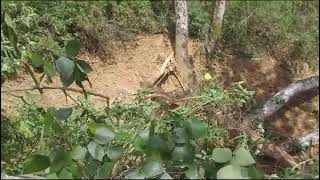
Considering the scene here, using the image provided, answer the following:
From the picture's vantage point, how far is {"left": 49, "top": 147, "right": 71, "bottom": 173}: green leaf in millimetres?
1492

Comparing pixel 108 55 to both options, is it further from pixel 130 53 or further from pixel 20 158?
pixel 20 158

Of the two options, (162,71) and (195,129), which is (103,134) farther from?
(162,71)

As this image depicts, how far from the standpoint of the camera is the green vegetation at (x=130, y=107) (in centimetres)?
162

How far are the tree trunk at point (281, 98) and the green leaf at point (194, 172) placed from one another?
2.87 metres

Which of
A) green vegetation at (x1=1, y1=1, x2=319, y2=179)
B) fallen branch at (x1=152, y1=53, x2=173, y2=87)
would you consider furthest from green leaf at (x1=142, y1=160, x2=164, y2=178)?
fallen branch at (x1=152, y1=53, x2=173, y2=87)

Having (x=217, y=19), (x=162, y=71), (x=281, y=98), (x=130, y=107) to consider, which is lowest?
(x=281, y=98)

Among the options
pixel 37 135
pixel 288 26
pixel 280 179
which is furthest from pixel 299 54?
pixel 280 179

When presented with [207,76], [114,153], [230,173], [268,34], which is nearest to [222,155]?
[230,173]

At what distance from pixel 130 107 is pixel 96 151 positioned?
159cm

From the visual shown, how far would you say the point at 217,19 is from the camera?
5547mm

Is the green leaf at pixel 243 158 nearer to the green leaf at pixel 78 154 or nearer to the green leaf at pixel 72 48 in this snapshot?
the green leaf at pixel 78 154

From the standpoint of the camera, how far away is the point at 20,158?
113 inches

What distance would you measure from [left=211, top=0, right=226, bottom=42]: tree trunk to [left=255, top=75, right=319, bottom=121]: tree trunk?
4.02 ft

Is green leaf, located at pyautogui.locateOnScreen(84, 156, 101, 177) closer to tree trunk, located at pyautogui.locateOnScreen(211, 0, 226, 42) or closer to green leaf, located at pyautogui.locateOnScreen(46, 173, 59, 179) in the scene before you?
green leaf, located at pyautogui.locateOnScreen(46, 173, 59, 179)
